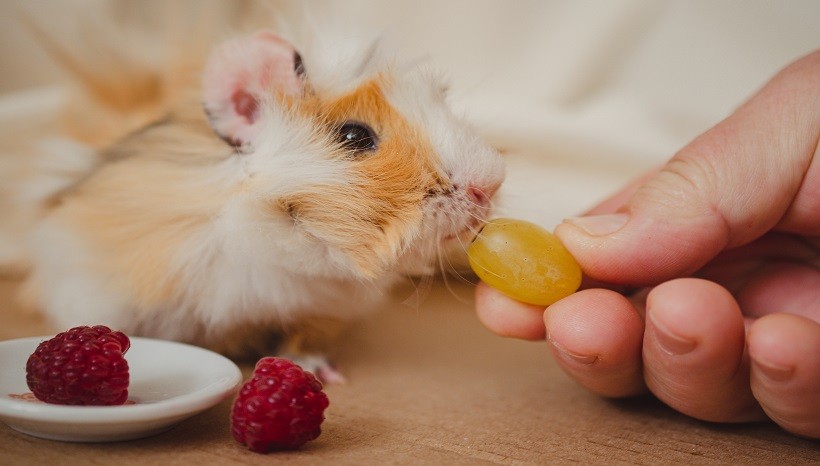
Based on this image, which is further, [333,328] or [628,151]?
[628,151]

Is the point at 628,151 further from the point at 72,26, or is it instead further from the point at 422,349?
the point at 72,26

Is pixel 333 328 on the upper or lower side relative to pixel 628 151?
lower

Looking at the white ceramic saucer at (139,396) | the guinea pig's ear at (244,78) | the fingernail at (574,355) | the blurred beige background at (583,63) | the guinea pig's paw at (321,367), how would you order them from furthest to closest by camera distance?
the blurred beige background at (583,63)
the guinea pig's paw at (321,367)
the guinea pig's ear at (244,78)
the fingernail at (574,355)
the white ceramic saucer at (139,396)

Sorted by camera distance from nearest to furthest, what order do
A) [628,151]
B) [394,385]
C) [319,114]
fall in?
[319,114], [394,385], [628,151]

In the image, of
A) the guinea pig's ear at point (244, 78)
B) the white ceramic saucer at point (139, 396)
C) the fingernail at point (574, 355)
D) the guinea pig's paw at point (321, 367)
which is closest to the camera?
the white ceramic saucer at point (139, 396)

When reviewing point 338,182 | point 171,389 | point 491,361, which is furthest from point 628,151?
point 171,389

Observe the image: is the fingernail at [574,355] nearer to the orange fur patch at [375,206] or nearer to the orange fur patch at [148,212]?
the orange fur patch at [375,206]

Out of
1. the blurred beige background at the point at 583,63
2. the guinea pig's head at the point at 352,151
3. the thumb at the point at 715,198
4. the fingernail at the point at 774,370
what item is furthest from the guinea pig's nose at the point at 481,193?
the blurred beige background at the point at 583,63

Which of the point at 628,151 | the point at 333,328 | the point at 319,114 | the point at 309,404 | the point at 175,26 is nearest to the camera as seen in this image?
the point at 309,404
